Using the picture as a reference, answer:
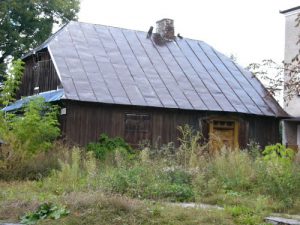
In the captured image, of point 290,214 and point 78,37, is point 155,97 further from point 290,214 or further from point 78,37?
point 290,214

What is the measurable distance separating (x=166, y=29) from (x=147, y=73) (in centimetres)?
465

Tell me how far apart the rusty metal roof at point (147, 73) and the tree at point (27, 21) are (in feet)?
35.6

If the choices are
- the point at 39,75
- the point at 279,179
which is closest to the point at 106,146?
the point at 39,75

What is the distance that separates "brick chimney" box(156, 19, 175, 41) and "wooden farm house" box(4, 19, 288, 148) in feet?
0.17

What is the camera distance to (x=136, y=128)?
70.3 ft

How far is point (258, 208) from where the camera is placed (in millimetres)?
8359

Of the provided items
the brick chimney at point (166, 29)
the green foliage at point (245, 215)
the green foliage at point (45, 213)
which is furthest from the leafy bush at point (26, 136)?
the brick chimney at point (166, 29)

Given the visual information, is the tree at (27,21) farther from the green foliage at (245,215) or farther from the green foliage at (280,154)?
the green foliage at (245,215)

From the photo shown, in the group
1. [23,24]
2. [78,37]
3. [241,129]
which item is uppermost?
[23,24]

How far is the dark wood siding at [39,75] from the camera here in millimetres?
22098

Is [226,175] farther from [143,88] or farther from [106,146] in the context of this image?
[143,88]

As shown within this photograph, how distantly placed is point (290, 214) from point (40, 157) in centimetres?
815

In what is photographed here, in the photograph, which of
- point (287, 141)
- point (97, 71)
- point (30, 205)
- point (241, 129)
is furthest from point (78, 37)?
point (30, 205)

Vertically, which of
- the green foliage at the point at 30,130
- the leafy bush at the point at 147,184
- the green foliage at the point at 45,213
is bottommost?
the green foliage at the point at 45,213
